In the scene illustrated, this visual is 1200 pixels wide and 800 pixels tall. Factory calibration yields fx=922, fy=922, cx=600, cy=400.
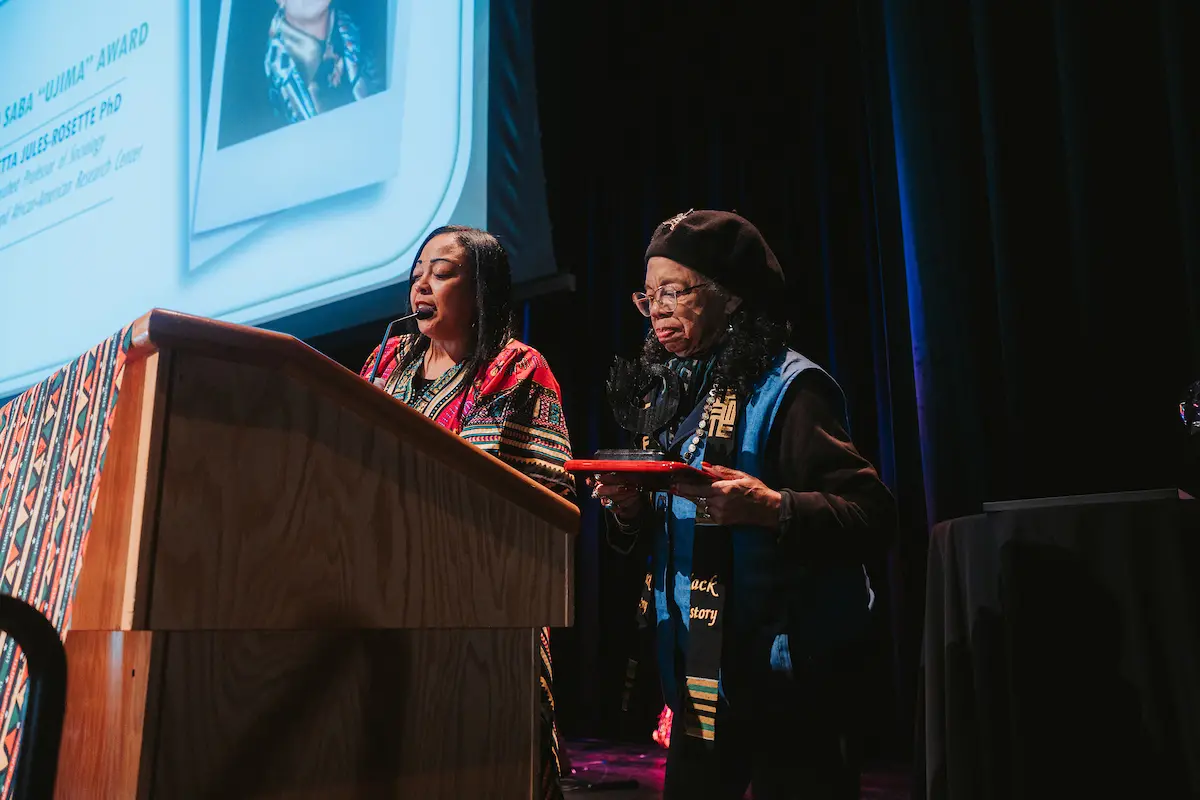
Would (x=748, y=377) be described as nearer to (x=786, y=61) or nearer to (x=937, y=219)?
(x=937, y=219)

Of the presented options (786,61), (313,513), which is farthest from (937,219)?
(313,513)

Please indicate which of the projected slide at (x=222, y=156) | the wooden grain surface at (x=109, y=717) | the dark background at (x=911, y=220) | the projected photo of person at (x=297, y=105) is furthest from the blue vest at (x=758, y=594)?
the projected photo of person at (x=297, y=105)

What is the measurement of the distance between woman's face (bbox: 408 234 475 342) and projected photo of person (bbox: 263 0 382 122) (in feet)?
5.28

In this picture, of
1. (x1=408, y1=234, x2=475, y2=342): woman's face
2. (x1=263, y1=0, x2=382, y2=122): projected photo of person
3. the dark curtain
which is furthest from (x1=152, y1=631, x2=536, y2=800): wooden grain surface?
(x1=263, y1=0, x2=382, y2=122): projected photo of person

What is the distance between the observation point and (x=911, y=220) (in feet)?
10.00

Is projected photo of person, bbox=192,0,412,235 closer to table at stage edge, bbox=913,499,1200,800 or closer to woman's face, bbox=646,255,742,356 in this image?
woman's face, bbox=646,255,742,356

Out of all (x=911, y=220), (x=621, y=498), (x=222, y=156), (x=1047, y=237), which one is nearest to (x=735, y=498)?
(x=621, y=498)

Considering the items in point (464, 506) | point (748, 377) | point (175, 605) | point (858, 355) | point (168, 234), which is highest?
point (168, 234)

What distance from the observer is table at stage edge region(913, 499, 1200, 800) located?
1.38m

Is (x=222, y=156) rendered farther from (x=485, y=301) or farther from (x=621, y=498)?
(x=621, y=498)

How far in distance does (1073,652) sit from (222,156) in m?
3.53

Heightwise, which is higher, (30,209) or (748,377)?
(30,209)

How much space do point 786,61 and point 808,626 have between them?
2928mm

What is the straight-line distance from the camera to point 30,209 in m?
4.41
